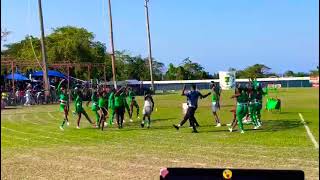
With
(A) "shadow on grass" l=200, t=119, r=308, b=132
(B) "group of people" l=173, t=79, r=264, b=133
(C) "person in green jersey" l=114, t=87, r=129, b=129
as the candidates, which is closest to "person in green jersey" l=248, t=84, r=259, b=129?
(B) "group of people" l=173, t=79, r=264, b=133

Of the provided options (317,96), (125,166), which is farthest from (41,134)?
(317,96)

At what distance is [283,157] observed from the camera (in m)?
12.0

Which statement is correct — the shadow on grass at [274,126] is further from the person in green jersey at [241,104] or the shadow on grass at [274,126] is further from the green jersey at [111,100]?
the green jersey at [111,100]

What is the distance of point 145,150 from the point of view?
13734 millimetres

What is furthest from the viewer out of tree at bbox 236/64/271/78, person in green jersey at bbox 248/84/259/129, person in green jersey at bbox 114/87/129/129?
person in green jersey at bbox 114/87/129/129

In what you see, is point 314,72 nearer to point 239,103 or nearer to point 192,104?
point 239,103

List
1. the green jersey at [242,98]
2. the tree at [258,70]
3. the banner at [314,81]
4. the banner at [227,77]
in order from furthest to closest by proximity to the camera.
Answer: the green jersey at [242,98], the banner at [227,77], the tree at [258,70], the banner at [314,81]

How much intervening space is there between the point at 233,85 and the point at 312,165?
207 inches

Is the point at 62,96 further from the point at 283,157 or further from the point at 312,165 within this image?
the point at 312,165

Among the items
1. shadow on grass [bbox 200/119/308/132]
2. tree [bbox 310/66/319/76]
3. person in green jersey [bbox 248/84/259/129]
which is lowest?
shadow on grass [bbox 200/119/308/132]

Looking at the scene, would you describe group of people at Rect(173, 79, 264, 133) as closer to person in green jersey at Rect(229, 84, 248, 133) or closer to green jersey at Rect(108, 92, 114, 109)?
person in green jersey at Rect(229, 84, 248, 133)

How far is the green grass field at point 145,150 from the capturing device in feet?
34.7

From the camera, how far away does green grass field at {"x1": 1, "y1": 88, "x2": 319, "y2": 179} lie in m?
10.6

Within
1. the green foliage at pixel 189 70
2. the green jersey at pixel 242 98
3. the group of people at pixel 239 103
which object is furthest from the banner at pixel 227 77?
the green jersey at pixel 242 98
